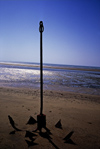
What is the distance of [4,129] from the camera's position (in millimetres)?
3047

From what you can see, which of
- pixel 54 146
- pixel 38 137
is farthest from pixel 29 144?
pixel 54 146

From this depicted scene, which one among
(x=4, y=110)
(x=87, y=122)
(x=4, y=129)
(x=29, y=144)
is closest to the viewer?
(x=29, y=144)

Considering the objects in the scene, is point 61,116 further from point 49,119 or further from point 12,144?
point 12,144

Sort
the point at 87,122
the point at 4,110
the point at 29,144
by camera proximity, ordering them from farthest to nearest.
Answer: the point at 4,110
the point at 87,122
the point at 29,144

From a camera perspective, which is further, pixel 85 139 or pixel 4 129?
pixel 4 129

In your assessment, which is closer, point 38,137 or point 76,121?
point 38,137

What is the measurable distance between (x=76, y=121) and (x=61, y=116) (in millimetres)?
588

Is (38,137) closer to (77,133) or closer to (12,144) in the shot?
(12,144)

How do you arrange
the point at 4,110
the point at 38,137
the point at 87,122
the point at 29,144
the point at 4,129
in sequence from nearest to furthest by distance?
the point at 29,144 → the point at 38,137 → the point at 4,129 → the point at 87,122 → the point at 4,110

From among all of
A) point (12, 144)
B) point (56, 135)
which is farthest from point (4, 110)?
point (56, 135)

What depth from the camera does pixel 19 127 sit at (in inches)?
126

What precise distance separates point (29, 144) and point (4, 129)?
3.20 feet

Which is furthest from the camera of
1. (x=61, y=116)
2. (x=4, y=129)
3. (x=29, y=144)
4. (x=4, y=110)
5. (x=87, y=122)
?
(x=4, y=110)

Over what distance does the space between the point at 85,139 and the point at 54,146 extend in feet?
2.83
